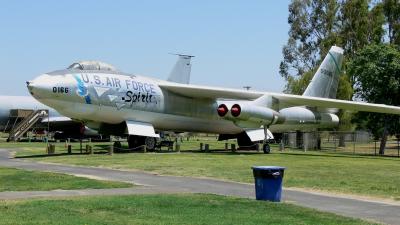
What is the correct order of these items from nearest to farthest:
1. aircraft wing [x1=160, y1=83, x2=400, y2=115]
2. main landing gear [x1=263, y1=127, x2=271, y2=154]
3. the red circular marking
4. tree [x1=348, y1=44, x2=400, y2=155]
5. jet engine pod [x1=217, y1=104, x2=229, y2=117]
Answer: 1. the red circular marking
2. jet engine pod [x1=217, y1=104, x2=229, y2=117]
3. aircraft wing [x1=160, y1=83, x2=400, y2=115]
4. main landing gear [x1=263, y1=127, x2=271, y2=154]
5. tree [x1=348, y1=44, x2=400, y2=155]

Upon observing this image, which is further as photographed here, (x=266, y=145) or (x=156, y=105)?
(x=266, y=145)

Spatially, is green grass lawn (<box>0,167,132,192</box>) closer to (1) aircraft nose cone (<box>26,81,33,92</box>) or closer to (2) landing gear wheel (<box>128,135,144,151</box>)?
(1) aircraft nose cone (<box>26,81,33,92</box>)

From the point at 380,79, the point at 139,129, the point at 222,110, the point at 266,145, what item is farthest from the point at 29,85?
the point at 380,79

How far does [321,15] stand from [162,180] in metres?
51.0

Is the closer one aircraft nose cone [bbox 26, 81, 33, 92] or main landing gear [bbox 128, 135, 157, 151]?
aircraft nose cone [bbox 26, 81, 33, 92]

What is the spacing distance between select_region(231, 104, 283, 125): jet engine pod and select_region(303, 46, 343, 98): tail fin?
8450 mm

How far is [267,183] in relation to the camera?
12.5m

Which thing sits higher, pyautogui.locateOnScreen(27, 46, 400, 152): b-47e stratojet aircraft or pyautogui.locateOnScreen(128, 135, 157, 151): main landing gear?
pyautogui.locateOnScreen(27, 46, 400, 152): b-47e stratojet aircraft

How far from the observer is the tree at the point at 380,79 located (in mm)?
42438

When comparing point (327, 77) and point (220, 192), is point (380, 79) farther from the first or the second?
point (220, 192)

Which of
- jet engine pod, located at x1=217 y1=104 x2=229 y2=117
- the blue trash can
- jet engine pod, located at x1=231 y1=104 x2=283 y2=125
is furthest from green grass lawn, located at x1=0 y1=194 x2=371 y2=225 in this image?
jet engine pod, located at x1=217 y1=104 x2=229 y2=117

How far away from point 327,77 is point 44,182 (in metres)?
31.3

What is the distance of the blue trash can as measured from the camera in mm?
12250

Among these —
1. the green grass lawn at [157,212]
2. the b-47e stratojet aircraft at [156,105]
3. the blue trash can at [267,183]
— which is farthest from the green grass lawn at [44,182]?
the b-47e stratojet aircraft at [156,105]
